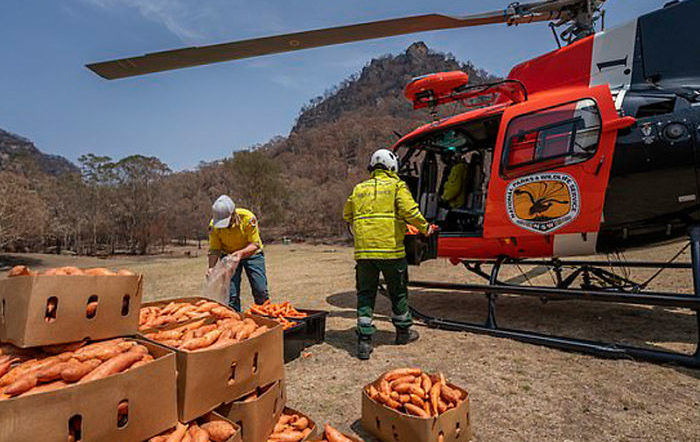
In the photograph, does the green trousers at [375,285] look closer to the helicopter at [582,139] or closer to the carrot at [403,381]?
the helicopter at [582,139]

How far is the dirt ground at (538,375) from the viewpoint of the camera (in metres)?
2.63

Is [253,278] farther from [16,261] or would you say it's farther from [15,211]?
[16,261]

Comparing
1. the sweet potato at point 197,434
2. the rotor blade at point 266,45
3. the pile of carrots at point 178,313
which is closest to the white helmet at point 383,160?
the rotor blade at point 266,45

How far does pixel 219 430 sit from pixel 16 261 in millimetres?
24889

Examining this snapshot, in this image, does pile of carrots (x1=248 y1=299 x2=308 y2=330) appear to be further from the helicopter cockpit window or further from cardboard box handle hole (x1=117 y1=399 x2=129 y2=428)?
the helicopter cockpit window

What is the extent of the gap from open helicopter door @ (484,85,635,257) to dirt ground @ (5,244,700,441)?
1.23 metres

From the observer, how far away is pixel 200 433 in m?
1.96

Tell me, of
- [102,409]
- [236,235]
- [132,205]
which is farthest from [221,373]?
[132,205]

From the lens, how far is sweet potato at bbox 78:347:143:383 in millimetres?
1766

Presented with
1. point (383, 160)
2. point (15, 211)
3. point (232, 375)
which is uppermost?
point (15, 211)

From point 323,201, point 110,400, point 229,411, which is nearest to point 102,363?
point 110,400

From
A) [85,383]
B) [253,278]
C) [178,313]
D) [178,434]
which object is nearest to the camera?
[85,383]

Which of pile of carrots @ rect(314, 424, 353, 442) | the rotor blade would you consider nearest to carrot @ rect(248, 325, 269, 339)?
pile of carrots @ rect(314, 424, 353, 442)

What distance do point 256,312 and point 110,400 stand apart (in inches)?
107
